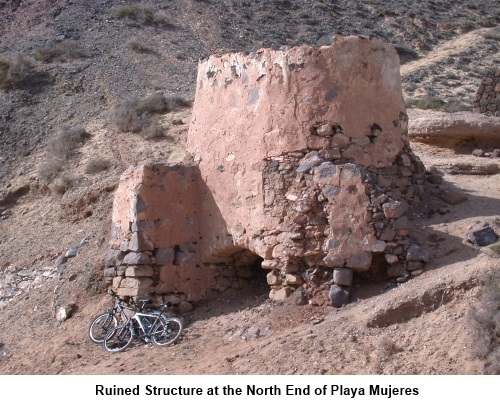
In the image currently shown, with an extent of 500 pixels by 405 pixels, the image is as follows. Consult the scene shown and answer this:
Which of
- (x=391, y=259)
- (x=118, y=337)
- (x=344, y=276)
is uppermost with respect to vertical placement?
(x=391, y=259)

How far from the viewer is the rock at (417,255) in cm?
741

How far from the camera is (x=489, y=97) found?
14820mm

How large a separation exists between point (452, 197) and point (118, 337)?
4407mm

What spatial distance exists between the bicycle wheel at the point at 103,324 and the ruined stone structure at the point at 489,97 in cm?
955

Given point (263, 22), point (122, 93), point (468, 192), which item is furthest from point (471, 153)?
point (263, 22)

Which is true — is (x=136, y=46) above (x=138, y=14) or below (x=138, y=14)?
below

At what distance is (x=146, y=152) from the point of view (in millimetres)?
14555

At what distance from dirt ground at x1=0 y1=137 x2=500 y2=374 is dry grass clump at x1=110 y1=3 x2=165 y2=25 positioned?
17357 mm

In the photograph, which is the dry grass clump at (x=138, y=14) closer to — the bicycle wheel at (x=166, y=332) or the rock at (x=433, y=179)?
the rock at (x=433, y=179)

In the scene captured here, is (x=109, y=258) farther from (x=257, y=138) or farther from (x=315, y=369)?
(x=315, y=369)

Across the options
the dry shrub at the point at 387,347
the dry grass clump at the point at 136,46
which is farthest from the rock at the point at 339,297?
the dry grass clump at the point at 136,46

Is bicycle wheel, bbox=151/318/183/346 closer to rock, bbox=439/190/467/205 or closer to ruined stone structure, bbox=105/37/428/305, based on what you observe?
ruined stone structure, bbox=105/37/428/305

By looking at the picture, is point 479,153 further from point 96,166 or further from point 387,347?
point 96,166

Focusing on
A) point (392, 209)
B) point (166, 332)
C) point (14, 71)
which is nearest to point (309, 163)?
point (392, 209)
